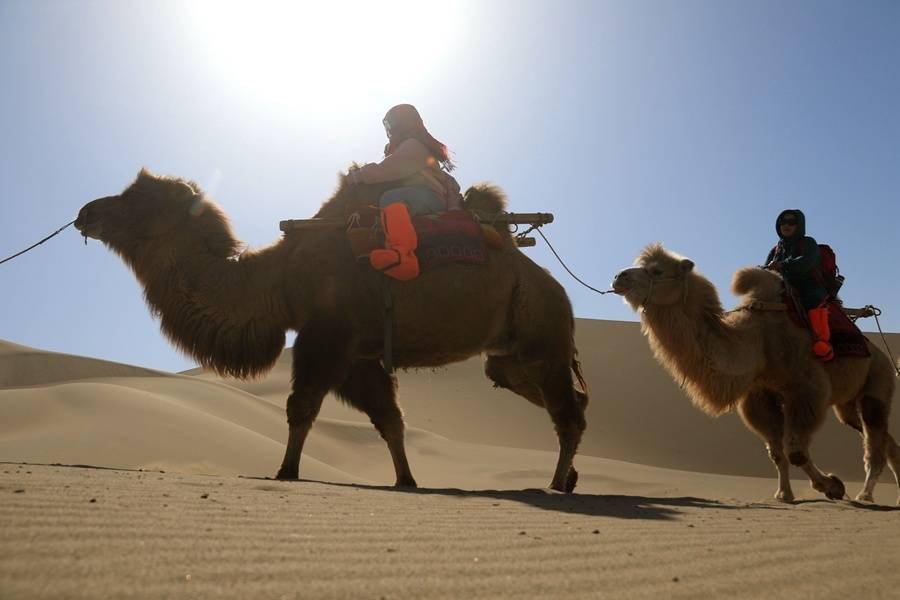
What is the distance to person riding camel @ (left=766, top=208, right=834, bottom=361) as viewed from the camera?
22.0ft

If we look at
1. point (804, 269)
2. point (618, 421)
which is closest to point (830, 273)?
point (804, 269)

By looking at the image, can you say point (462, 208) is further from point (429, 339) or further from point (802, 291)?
point (802, 291)

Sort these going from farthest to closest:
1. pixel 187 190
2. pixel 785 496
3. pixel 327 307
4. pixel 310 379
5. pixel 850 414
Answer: pixel 850 414 → pixel 785 496 → pixel 187 190 → pixel 327 307 → pixel 310 379

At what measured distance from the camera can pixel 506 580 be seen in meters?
1.85

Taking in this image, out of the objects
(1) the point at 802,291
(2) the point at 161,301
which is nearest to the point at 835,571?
(2) the point at 161,301

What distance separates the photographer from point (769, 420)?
6.94 metres

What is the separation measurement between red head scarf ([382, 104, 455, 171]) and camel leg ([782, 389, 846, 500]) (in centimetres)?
338

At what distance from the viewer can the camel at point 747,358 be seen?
628 cm

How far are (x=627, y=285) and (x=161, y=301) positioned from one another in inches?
140

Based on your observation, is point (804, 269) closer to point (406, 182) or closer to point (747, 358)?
point (747, 358)

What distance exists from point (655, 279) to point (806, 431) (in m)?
1.68

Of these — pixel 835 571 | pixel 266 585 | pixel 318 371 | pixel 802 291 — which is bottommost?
pixel 266 585

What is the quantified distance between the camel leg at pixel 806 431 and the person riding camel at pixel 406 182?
Answer: 10.4 feet

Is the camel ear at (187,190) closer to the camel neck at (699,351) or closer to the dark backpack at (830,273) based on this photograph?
the camel neck at (699,351)
